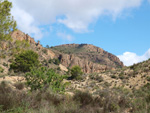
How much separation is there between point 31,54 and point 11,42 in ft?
108

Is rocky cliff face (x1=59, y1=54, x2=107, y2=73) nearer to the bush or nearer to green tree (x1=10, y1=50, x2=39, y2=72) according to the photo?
green tree (x1=10, y1=50, x2=39, y2=72)

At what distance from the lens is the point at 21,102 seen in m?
5.27

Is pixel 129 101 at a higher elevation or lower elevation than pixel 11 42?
lower

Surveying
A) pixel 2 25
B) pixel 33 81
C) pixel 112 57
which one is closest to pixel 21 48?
pixel 2 25

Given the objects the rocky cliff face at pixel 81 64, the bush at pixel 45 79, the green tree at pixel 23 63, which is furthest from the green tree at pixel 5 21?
the rocky cliff face at pixel 81 64

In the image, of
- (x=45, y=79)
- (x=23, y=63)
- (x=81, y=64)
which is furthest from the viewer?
(x=81, y=64)

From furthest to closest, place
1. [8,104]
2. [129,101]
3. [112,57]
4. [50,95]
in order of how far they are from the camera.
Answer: [112,57] < [129,101] < [50,95] < [8,104]

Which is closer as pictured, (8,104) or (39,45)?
(8,104)

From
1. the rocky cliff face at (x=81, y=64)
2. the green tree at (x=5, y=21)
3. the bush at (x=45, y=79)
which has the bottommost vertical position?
the bush at (x=45, y=79)

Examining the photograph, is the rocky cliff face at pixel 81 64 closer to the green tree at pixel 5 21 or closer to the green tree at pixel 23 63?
the green tree at pixel 23 63

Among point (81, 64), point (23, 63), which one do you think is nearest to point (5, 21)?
point (23, 63)

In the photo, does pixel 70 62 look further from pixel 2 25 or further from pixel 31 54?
pixel 2 25

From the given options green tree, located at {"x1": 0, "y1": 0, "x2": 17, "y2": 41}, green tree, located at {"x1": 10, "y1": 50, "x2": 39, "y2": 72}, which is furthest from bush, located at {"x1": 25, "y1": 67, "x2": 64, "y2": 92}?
green tree, located at {"x1": 10, "y1": 50, "x2": 39, "y2": 72}

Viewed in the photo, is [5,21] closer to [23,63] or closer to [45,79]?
[45,79]
